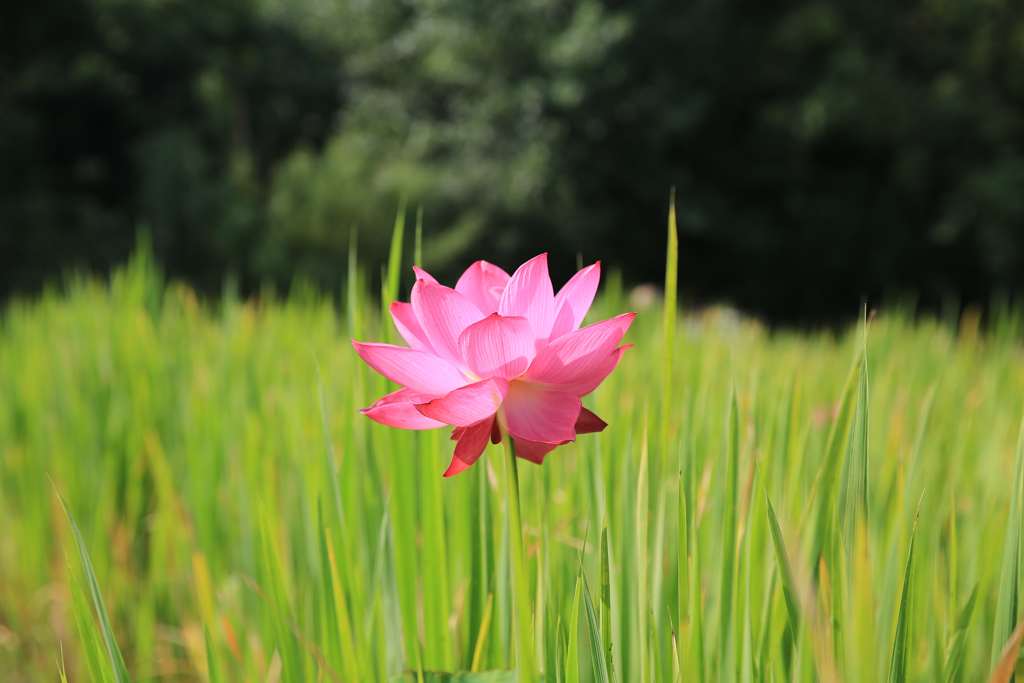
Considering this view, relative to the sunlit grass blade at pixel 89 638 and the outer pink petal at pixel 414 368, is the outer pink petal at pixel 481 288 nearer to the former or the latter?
the outer pink petal at pixel 414 368

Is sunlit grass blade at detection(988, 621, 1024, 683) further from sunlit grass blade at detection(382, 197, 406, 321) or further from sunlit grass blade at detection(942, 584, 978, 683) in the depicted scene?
sunlit grass blade at detection(382, 197, 406, 321)

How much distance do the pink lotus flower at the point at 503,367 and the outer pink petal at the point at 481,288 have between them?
0.04 metres

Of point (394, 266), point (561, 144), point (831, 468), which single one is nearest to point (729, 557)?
point (831, 468)

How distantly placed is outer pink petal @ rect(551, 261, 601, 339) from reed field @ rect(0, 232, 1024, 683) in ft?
0.22

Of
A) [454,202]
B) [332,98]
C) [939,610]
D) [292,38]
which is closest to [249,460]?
[939,610]

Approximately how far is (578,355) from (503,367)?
0.10ft

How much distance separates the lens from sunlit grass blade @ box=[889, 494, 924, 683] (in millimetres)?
287

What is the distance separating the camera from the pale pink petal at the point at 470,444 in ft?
0.84

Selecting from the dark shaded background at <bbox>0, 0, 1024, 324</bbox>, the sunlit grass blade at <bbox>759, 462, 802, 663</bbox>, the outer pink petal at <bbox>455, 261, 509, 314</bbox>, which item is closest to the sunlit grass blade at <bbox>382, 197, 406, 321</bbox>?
the outer pink petal at <bbox>455, 261, 509, 314</bbox>

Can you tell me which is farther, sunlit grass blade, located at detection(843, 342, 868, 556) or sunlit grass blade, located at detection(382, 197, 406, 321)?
sunlit grass blade, located at detection(382, 197, 406, 321)

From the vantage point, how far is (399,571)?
44 centimetres

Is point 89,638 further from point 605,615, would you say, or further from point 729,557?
point 729,557

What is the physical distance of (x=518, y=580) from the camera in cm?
26

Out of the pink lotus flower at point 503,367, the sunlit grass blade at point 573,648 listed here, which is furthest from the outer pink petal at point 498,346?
the sunlit grass blade at point 573,648
